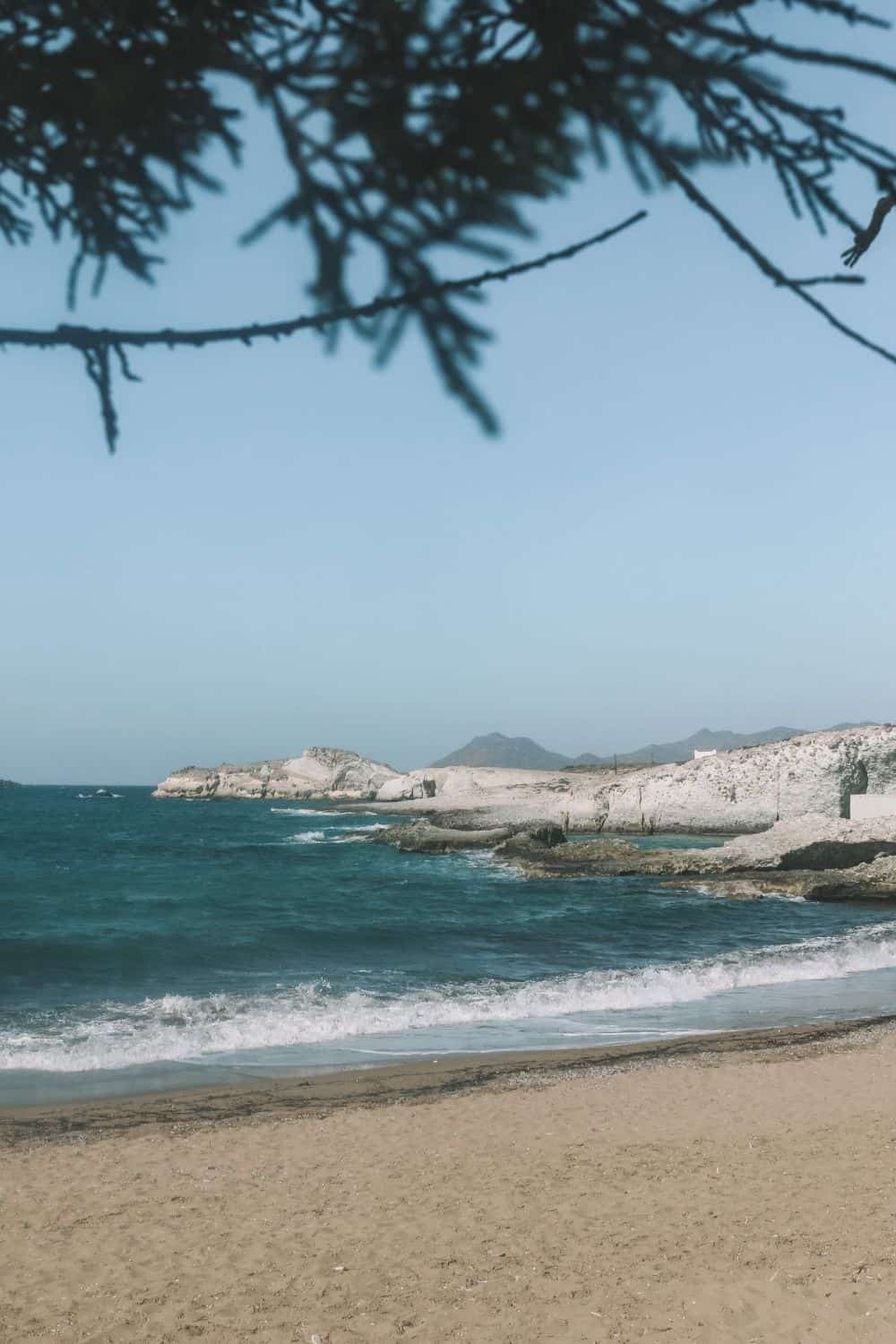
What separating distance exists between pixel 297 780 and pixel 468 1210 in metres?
120

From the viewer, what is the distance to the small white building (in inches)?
1457

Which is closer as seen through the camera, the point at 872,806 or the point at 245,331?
the point at 245,331

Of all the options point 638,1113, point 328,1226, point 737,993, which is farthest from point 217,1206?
point 737,993

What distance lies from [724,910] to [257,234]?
25.5 meters

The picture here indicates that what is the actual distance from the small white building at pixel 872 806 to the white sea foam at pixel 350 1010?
754 inches

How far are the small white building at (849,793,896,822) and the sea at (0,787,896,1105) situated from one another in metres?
10.9

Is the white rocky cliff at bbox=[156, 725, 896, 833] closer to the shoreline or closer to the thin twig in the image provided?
the shoreline

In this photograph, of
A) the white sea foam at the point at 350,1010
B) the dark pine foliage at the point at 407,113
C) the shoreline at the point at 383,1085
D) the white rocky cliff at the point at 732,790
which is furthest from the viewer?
the white rocky cliff at the point at 732,790

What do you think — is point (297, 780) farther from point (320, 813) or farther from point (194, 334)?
point (194, 334)

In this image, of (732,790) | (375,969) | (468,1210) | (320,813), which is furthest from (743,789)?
(320,813)

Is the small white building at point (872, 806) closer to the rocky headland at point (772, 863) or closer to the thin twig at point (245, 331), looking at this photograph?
the rocky headland at point (772, 863)

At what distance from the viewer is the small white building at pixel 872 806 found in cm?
3700

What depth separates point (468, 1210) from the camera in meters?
7.35

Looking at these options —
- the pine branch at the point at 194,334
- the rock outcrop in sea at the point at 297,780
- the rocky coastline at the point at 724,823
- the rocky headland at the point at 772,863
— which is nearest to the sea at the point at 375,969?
the rocky headland at the point at 772,863
